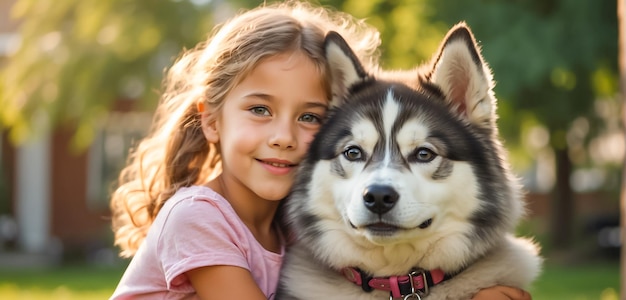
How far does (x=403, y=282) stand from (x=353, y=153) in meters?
0.56

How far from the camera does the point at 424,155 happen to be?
350 centimetres

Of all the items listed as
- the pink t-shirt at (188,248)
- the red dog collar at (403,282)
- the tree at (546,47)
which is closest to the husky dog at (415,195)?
the red dog collar at (403,282)

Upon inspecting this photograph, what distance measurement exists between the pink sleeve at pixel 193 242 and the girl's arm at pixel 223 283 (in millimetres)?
38

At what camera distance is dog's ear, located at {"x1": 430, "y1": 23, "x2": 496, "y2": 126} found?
354 cm

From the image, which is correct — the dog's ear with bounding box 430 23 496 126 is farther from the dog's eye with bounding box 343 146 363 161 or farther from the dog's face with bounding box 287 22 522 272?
the dog's eye with bounding box 343 146 363 161

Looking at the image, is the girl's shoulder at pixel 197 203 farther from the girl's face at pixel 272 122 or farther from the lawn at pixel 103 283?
the lawn at pixel 103 283

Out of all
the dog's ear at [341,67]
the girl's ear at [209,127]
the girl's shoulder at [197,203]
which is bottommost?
the girl's shoulder at [197,203]

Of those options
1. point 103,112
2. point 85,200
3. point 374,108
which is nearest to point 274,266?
point 374,108

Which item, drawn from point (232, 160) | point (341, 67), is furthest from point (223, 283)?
point (341, 67)

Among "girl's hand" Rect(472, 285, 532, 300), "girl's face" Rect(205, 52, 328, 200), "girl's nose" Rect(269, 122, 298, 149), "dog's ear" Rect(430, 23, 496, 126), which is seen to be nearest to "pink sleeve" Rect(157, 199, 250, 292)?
"girl's face" Rect(205, 52, 328, 200)

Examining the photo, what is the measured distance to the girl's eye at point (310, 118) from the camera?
3.86 metres

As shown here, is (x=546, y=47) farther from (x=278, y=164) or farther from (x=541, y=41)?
(x=278, y=164)

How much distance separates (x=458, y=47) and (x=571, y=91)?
822 centimetres

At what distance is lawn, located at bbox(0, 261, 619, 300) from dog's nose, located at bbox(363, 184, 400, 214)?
6084 millimetres
